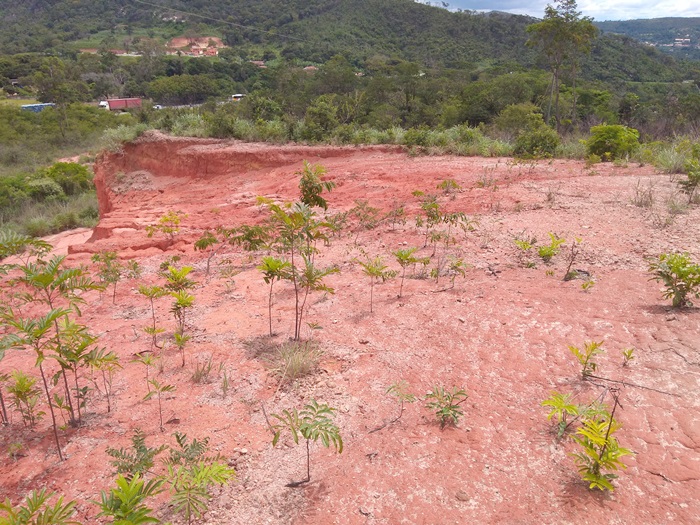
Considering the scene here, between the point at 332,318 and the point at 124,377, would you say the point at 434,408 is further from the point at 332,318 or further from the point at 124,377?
the point at 124,377

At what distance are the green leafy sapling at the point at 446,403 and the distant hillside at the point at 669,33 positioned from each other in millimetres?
131391

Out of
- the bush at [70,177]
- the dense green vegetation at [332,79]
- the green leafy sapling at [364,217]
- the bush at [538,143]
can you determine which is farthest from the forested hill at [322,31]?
the green leafy sapling at [364,217]

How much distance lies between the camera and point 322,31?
68.8 meters

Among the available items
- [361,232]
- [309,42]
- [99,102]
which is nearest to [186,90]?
[99,102]

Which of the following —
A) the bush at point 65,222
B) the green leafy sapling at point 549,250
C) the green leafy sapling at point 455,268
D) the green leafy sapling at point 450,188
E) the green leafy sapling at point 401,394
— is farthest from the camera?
the bush at point 65,222

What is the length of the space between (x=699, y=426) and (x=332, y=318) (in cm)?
262

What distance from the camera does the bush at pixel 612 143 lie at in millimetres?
9172

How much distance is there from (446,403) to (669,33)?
190 meters

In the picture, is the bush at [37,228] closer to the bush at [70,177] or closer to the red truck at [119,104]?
the bush at [70,177]

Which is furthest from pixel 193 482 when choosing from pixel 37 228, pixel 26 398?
pixel 37 228

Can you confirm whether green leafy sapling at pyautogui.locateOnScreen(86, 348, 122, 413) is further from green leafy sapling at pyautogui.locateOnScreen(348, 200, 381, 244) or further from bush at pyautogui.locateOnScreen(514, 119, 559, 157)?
bush at pyautogui.locateOnScreen(514, 119, 559, 157)

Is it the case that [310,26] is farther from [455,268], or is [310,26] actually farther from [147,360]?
[147,360]

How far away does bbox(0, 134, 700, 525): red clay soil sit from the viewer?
7.16 feet

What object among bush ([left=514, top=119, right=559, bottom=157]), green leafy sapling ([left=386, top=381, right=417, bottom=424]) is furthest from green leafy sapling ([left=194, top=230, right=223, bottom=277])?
bush ([left=514, top=119, right=559, bottom=157])
